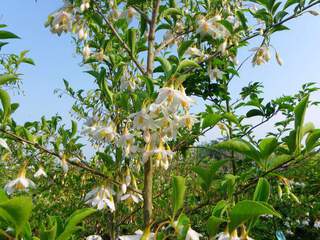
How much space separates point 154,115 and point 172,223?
1.74 ft

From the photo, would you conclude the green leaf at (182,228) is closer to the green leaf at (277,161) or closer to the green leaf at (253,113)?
the green leaf at (277,161)

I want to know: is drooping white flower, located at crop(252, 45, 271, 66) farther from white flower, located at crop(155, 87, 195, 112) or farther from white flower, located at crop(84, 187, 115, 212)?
white flower, located at crop(84, 187, 115, 212)

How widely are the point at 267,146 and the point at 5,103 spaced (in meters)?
1.18

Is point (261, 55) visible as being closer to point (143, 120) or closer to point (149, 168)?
point (149, 168)

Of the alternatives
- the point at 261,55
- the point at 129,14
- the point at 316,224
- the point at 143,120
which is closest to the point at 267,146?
the point at 143,120

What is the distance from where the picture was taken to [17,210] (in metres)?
1.05

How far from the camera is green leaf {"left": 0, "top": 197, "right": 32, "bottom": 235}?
3.36 feet

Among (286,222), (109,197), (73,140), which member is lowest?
(286,222)

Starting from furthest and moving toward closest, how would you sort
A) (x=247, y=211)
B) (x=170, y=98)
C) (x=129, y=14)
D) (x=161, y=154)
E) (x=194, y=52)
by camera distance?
1. (x=129, y=14)
2. (x=194, y=52)
3. (x=161, y=154)
4. (x=170, y=98)
5. (x=247, y=211)

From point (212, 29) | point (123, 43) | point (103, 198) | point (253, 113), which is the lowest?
point (103, 198)

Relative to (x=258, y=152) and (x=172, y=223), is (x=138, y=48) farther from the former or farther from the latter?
(x=172, y=223)

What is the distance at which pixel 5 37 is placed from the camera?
65.0 inches

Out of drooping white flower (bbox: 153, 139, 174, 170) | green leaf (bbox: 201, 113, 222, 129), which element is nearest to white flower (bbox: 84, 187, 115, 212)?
drooping white flower (bbox: 153, 139, 174, 170)

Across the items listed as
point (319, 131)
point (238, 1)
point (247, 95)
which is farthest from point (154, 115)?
point (247, 95)
